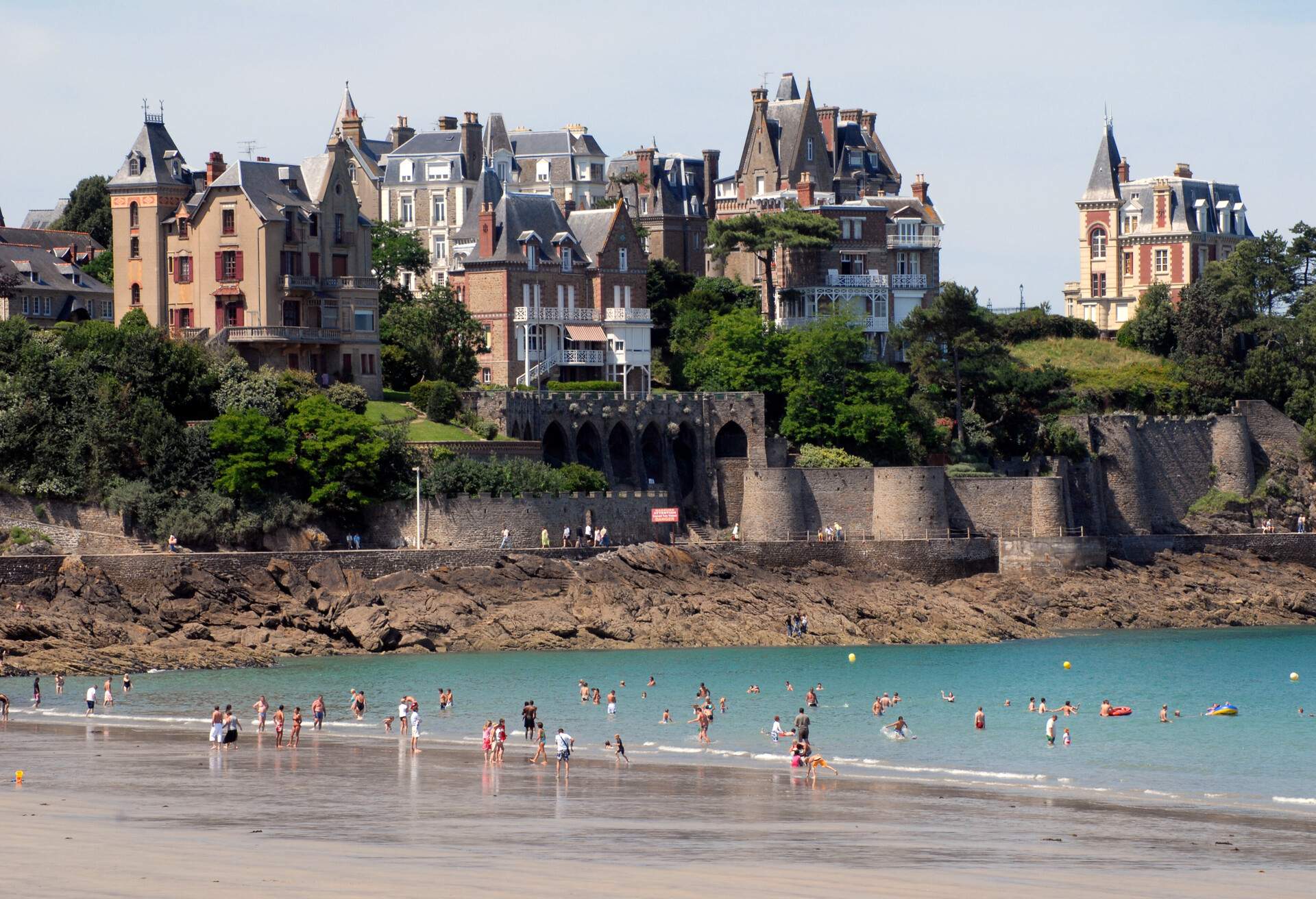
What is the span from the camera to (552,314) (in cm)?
6731

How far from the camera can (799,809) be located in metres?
30.0

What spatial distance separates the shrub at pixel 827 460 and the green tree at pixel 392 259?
1564 cm

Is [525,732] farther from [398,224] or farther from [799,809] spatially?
[398,224]

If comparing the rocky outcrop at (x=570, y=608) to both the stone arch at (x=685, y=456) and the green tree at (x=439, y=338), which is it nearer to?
the stone arch at (x=685, y=456)

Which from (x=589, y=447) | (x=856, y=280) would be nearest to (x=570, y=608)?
(x=589, y=447)

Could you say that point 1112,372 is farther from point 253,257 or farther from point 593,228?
point 253,257

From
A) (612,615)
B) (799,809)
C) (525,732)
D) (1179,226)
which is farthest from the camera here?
(1179,226)

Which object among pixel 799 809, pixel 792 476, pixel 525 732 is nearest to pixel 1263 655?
pixel 792 476

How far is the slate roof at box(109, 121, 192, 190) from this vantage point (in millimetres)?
61906

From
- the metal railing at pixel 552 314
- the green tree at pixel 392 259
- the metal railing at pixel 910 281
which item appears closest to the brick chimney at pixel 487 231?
the metal railing at pixel 552 314

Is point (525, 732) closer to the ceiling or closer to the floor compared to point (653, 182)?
closer to the floor

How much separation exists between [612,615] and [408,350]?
14636 millimetres

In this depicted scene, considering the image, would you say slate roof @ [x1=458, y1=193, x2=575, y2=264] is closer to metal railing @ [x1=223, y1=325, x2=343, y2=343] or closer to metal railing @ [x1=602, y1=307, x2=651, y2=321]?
metal railing @ [x1=602, y1=307, x2=651, y2=321]

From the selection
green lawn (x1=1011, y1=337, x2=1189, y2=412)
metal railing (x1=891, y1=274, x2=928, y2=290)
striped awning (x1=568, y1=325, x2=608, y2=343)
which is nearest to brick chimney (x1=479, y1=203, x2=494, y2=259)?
striped awning (x1=568, y1=325, x2=608, y2=343)
